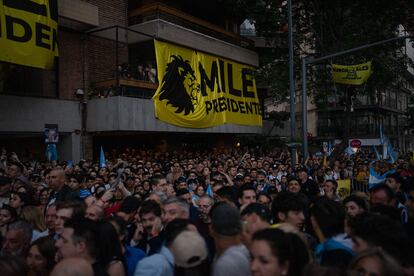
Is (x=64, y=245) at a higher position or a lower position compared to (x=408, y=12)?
lower

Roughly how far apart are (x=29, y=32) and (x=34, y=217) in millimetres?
9201

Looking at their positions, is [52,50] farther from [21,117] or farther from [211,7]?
[211,7]

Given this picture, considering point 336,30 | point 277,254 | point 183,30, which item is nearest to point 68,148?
point 183,30

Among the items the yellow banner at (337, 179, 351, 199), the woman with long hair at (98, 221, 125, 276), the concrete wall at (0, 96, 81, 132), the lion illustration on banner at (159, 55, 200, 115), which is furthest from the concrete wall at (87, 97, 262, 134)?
the woman with long hair at (98, 221, 125, 276)

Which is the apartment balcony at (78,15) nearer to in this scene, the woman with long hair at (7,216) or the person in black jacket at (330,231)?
the woman with long hair at (7,216)

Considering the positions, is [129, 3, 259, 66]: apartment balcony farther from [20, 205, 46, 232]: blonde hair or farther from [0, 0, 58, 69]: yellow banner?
[20, 205, 46, 232]: blonde hair

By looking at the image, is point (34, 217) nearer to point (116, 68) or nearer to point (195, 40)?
point (116, 68)

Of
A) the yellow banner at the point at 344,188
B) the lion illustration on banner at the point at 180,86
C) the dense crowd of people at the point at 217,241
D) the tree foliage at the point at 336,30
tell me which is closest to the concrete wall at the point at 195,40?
the lion illustration on banner at the point at 180,86

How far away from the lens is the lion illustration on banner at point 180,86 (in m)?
17.7

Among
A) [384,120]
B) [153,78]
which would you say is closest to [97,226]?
[153,78]

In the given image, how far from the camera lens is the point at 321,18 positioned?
18.6 metres

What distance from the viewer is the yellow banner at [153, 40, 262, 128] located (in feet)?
57.9

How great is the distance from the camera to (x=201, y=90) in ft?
64.9

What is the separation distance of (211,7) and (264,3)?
6.66 meters
